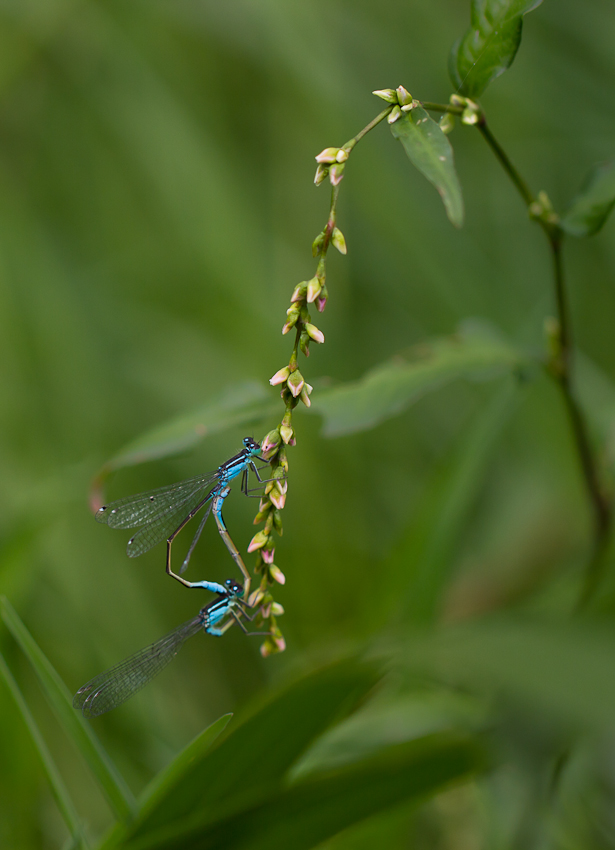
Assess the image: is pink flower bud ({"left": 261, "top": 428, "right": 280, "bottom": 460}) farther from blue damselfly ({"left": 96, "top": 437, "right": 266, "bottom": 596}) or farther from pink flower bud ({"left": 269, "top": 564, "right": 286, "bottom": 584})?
blue damselfly ({"left": 96, "top": 437, "right": 266, "bottom": 596})

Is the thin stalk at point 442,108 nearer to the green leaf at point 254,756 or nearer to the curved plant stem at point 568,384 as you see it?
the curved plant stem at point 568,384

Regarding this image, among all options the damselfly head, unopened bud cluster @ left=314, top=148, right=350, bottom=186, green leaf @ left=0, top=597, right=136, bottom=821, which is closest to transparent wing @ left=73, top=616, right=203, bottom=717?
the damselfly head

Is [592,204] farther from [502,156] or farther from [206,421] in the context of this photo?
[206,421]

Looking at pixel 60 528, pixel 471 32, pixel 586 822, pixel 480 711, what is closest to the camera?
pixel 471 32

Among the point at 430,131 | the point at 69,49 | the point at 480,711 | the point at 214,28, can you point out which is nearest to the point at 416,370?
the point at 430,131

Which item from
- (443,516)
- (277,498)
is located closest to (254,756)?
(277,498)

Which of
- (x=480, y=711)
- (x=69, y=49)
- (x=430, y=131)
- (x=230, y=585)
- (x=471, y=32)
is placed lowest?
(x=480, y=711)

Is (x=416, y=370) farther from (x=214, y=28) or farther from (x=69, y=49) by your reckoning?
(x=69, y=49)
